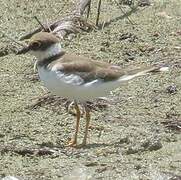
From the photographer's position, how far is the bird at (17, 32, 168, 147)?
580 cm

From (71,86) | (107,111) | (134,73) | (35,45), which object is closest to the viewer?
(71,86)

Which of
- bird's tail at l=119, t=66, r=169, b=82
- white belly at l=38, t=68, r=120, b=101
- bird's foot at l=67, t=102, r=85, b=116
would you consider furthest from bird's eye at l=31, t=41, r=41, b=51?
bird's foot at l=67, t=102, r=85, b=116

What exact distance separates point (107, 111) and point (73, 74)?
3.40 feet

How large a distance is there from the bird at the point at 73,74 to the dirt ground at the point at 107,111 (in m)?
0.32

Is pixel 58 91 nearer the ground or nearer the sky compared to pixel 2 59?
nearer the sky

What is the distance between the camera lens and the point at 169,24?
9.16 meters

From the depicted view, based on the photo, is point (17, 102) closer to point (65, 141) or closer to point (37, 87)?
point (37, 87)

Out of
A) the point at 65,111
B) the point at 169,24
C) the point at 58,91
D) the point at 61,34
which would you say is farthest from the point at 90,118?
the point at 169,24

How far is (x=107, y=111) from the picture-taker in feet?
22.3

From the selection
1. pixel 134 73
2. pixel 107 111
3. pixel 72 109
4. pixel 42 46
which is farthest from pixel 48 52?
pixel 107 111

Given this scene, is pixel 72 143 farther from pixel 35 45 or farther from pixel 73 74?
Answer: pixel 35 45

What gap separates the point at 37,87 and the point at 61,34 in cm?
141

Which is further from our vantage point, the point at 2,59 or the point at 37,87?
the point at 2,59

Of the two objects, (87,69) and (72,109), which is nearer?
(87,69)
